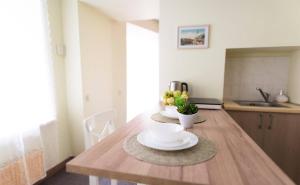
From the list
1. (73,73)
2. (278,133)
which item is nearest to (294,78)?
(278,133)

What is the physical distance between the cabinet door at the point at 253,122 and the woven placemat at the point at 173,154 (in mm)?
1231

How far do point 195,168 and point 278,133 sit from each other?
67.5 inches

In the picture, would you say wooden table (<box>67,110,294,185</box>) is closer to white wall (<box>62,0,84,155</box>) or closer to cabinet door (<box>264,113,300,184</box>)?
cabinet door (<box>264,113,300,184</box>)

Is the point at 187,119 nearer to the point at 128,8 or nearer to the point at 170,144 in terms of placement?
the point at 170,144

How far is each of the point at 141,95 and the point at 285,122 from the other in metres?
2.83

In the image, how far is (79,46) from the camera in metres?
2.23

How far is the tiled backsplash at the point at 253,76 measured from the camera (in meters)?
2.28

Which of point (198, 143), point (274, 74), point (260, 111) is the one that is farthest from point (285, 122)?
point (198, 143)

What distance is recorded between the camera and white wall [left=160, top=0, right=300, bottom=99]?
1.88 m

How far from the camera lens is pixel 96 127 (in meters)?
1.34

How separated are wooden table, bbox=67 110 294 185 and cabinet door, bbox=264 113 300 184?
1273mm

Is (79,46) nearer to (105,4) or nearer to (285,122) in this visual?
(105,4)

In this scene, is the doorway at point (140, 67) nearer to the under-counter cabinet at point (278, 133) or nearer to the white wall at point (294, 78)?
the under-counter cabinet at point (278, 133)

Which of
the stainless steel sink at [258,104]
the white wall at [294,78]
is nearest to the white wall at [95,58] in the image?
the stainless steel sink at [258,104]
